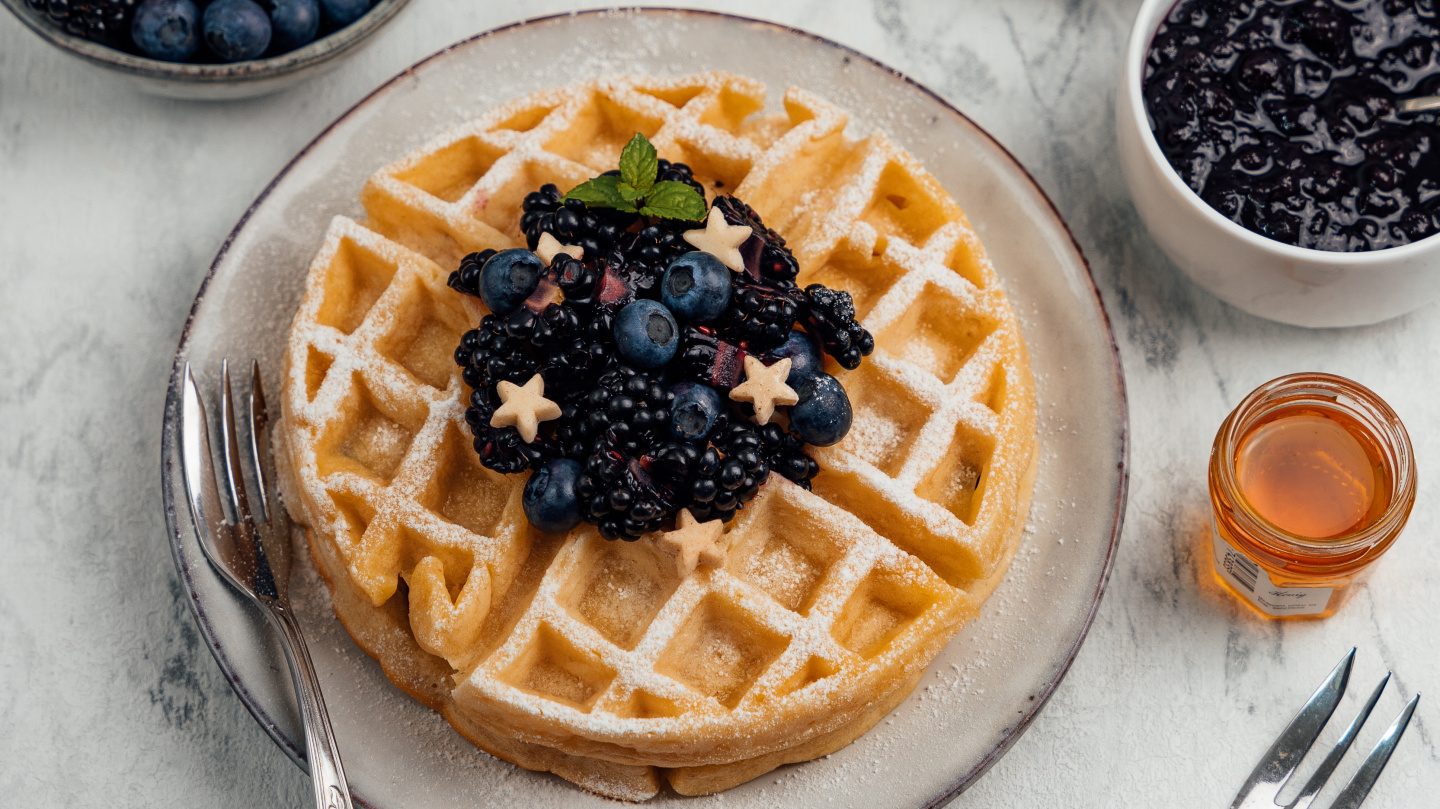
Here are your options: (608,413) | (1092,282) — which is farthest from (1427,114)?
(608,413)

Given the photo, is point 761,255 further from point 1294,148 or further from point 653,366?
point 1294,148

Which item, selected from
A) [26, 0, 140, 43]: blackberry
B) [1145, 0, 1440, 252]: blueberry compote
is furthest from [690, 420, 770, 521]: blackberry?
[26, 0, 140, 43]: blackberry

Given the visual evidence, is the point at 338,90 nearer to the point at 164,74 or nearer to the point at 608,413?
the point at 164,74

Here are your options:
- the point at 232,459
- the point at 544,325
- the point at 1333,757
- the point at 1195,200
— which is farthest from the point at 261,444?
the point at 1333,757

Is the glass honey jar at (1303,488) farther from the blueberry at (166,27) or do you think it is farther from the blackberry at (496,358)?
the blueberry at (166,27)

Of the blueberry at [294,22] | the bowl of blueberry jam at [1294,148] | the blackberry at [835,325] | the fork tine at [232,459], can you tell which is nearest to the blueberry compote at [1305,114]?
the bowl of blueberry jam at [1294,148]

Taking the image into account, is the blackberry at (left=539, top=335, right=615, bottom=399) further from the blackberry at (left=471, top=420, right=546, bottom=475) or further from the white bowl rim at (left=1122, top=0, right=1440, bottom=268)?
the white bowl rim at (left=1122, top=0, right=1440, bottom=268)
